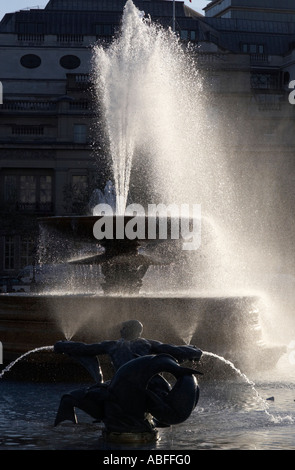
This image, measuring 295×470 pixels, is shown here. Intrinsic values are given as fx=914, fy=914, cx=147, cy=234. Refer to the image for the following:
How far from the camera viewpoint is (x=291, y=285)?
27891 mm

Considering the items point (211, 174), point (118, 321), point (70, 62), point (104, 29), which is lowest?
point (118, 321)

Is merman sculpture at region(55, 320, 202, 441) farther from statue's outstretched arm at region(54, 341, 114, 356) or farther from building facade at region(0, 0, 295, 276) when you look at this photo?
building facade at region(0, 0, 295, 276)

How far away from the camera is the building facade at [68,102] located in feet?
193

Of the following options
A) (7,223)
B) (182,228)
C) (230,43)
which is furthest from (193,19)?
(182,228)

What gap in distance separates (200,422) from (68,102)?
5206cm

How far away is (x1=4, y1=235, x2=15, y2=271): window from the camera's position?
5962cm

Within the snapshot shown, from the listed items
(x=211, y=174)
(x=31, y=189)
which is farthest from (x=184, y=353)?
(x=31, y=189)

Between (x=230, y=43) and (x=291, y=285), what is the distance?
41186 millimetres

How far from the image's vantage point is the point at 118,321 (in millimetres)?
10820

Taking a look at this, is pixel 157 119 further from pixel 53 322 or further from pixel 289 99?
pixel 289 99

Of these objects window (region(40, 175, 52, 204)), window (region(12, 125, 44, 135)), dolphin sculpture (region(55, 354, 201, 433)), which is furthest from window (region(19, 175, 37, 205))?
dolphin sculpture (region(55, 354, 201, 433))

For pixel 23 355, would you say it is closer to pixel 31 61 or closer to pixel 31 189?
pixel 31 189

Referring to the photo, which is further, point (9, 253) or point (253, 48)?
point (253, 48)

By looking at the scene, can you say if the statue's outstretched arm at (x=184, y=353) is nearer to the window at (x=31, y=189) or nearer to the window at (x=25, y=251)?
the window at (x=25, y=251)
